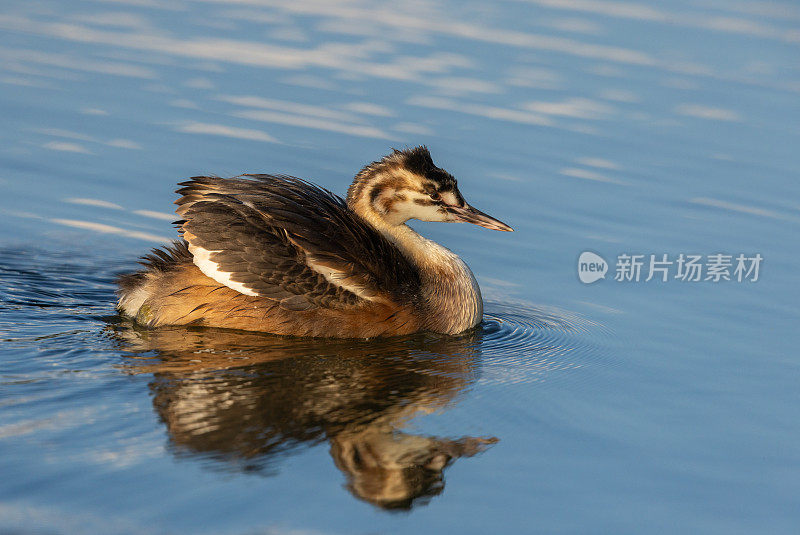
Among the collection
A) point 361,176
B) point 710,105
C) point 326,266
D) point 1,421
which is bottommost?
point 1,421

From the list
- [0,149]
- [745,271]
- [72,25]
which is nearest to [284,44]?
[72,25]

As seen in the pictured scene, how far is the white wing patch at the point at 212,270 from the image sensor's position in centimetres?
784

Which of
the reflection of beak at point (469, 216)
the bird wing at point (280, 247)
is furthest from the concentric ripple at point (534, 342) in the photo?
the bird wing at point (280, 247)

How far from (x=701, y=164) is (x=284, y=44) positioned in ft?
19.4

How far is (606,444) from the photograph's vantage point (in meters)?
6.43

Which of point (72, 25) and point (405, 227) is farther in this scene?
point (72, 25)

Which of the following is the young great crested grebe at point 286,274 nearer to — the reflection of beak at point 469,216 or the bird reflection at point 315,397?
the bird reflection at point 315,397

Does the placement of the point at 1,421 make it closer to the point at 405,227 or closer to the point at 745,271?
the point at 405,227

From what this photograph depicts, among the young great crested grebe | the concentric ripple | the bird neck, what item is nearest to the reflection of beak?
the bird neck

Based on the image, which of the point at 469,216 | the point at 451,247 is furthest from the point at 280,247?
the point at 451,247

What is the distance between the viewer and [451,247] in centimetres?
1036

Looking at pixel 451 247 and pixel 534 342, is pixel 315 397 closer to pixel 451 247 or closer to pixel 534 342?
pixel 534 342

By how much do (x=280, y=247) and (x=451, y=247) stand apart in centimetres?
281

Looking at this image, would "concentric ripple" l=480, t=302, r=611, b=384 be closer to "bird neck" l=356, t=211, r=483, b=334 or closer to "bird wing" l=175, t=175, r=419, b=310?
"bird neck" l=356, t=211, r=483, b=334
